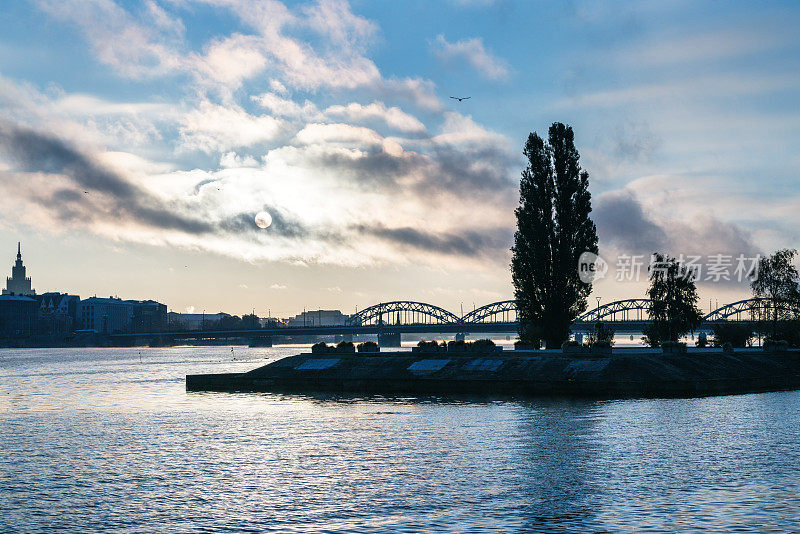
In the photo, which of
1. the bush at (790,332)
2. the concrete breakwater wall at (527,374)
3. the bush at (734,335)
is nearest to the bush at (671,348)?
the concrete breakwater wall at (527,374)

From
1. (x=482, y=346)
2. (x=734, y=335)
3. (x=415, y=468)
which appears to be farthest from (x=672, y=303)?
(x=415, y=468)

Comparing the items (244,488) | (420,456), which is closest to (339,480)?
(244,488)

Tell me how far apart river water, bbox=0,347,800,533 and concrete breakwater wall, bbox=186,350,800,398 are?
514 cm

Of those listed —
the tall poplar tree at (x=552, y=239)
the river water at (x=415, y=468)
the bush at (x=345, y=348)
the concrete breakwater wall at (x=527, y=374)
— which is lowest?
the river water at (x=415, y=468)

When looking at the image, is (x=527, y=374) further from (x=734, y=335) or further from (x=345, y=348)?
(x=734, y=335)

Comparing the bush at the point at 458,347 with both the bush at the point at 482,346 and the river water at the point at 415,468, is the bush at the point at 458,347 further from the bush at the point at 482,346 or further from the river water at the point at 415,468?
the river water at the point at 415,468

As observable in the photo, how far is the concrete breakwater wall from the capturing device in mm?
72500

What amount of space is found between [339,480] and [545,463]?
994cm

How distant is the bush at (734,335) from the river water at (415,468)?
5142 cm

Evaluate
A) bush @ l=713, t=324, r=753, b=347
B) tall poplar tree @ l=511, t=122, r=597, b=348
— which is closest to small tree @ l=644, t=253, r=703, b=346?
bush @ l=713, t=324, r=753, b=347

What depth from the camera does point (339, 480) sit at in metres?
36.1

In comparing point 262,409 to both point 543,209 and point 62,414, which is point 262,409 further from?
point 543,209

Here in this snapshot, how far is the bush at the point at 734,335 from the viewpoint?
384 feet

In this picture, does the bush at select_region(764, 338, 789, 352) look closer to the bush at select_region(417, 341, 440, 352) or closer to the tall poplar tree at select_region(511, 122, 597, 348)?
the tall poplar tree at select_region(511, 122, 597, 348)
